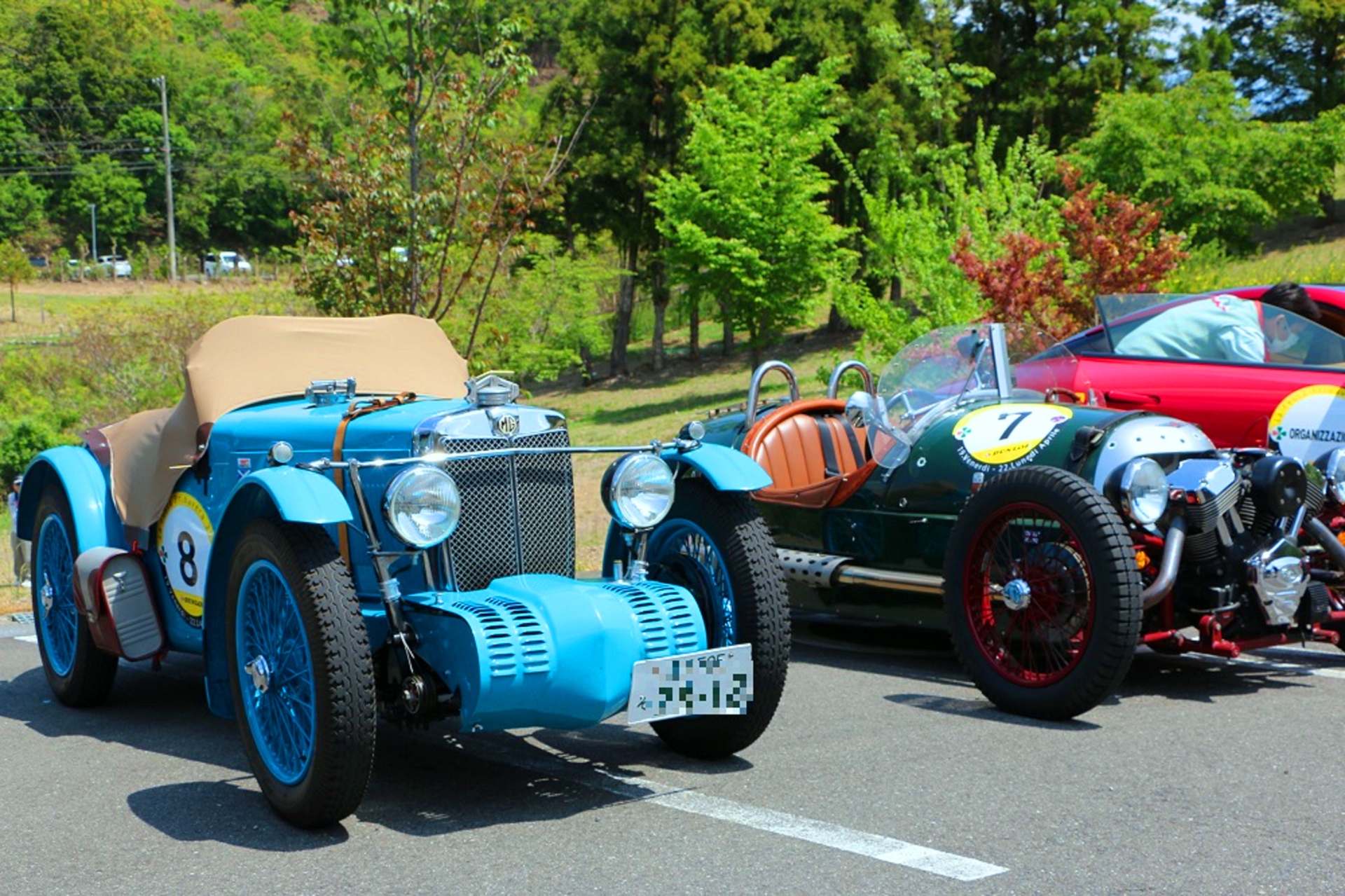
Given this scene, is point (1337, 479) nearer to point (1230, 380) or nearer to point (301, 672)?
point (1230, 380)

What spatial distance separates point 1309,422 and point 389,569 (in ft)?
18.2

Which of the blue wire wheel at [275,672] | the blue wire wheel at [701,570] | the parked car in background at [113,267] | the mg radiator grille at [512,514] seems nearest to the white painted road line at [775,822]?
the blue wire wheel at [701,570]

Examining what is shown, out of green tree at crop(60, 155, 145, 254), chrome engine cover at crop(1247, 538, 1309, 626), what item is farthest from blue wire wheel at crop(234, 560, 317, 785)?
green tree at crop(60, 155, 145, 254)

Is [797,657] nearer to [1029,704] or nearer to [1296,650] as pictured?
[1029,704]

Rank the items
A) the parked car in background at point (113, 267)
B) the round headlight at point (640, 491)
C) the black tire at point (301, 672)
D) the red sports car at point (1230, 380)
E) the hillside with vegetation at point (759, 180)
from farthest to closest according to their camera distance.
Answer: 1. the parked car in background at point (113, 267)
2. the hillside with vegetation at point (759, 180)
3. the red sports car at point (1230, 380)
4. the round headlight at point (640, 491)
5. the black tire at point (301, 672)

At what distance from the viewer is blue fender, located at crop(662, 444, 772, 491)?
5410 millimetres

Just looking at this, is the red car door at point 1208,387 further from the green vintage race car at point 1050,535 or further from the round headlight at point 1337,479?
the round headlight at point 1337,479

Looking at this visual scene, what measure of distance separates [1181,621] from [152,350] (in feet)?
101

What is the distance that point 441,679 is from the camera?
483 centimetres

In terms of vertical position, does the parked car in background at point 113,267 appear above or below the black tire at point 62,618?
above

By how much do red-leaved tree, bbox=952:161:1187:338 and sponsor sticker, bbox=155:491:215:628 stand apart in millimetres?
12784

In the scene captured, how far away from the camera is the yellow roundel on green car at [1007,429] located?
7090 millimetres

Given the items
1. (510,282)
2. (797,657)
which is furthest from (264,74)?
(797,657)

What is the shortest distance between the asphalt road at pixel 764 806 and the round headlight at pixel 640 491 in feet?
3.21
